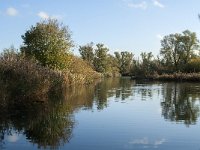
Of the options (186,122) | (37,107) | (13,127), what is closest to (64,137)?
(13,127)

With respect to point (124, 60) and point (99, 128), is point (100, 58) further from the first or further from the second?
point (99, 128)

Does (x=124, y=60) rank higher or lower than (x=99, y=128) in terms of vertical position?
higher

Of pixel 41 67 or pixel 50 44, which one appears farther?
pixel 50 44

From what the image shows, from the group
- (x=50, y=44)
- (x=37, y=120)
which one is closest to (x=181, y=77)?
(x=50, y=44)

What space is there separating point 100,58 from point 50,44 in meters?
70.3

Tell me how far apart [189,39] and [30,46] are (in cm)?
5595

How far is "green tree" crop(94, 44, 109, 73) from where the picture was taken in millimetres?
117625

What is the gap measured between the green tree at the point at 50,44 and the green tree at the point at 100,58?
67088mm

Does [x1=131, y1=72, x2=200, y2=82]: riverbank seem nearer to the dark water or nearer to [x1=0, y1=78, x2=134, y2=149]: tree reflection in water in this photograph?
the dark water

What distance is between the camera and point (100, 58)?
118 m

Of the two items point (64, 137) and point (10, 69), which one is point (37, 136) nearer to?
point (64, 137)

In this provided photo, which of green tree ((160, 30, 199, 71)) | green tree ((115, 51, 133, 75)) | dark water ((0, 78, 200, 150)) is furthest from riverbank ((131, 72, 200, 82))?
green tree ((115, 51, 133, 75))

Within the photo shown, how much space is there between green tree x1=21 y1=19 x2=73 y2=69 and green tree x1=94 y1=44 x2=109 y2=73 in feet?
220

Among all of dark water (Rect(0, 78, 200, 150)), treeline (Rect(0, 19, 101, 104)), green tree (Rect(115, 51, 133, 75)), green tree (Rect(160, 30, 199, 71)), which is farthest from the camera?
green tree (Rect(115, 51, 133, 75))
